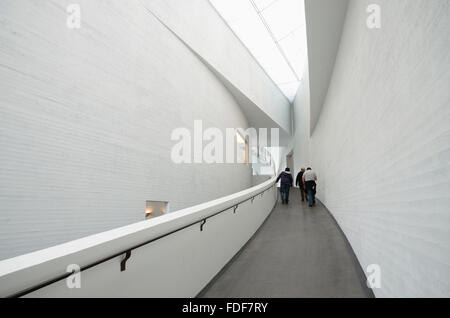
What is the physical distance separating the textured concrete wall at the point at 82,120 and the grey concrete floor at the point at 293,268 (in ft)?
7.96

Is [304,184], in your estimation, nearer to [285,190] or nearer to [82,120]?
[285,190]

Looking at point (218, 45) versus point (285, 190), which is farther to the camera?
point (218, 45)

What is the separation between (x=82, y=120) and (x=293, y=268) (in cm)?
382

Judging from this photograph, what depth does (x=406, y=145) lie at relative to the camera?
1827 millimetres

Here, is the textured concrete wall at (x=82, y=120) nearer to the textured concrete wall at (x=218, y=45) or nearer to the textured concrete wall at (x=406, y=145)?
the textured concrete wall at (x=218, y=45)

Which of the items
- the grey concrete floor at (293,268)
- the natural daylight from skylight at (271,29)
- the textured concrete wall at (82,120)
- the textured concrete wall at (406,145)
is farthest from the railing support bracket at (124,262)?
the natural daylight from skylight at (271,29)

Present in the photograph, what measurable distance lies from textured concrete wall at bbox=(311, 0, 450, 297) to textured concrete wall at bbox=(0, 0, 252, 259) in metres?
3.96

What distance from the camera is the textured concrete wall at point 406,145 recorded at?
4.50 ft

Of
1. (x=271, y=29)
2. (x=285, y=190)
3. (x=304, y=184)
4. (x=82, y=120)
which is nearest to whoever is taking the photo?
(x=82, y=120)

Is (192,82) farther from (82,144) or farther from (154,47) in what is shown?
(82,144)

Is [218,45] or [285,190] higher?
[218,45]

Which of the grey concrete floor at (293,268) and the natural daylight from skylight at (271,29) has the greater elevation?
the natural daylight from skylight at (271,29)

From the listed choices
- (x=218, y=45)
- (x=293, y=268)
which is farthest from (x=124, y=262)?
(x=218, y=45)

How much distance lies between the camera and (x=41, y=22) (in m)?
3.77
